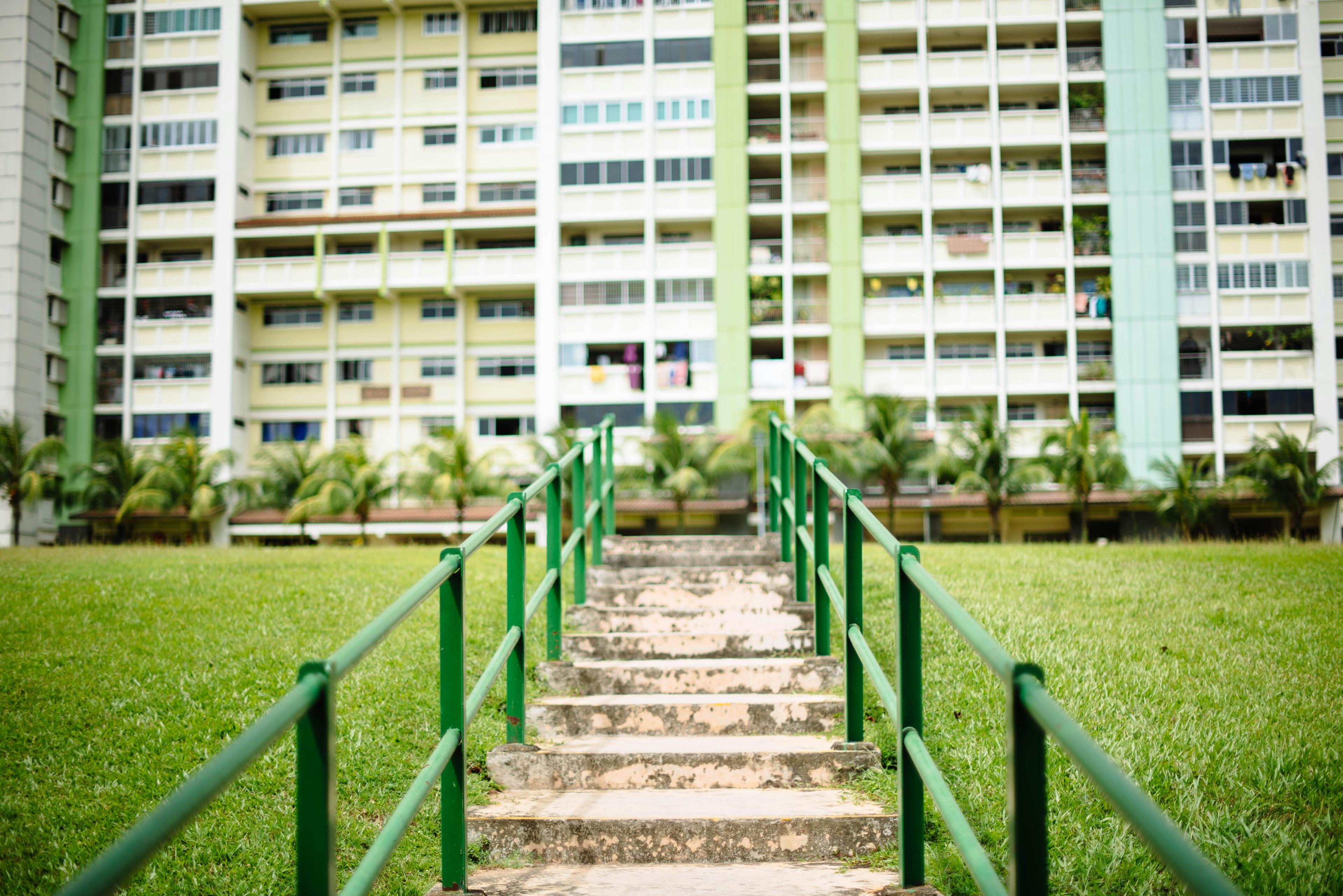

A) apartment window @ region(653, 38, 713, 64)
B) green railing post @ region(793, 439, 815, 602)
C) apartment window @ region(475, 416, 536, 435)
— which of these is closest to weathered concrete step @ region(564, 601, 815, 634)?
green railing post @ region(793, 439, 815, 602)

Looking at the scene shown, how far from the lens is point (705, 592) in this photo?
8.02 m

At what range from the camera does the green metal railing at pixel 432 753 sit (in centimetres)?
218

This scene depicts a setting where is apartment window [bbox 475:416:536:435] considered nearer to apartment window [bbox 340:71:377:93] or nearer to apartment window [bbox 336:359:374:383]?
apartment window [bbox 336:359:374:383]

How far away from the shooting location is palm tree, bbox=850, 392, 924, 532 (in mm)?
33375

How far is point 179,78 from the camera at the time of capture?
150 ft

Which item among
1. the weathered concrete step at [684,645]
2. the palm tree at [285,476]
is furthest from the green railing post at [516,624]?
the palm tree at [285,476]

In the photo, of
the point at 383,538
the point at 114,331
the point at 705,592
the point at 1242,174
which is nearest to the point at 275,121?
the point at 114,331

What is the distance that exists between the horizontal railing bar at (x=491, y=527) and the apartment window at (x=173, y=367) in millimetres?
42594

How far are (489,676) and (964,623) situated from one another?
2.29 metres

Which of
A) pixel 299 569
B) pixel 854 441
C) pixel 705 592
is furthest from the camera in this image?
pixel 854 441

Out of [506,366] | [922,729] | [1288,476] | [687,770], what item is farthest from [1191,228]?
[922,729]

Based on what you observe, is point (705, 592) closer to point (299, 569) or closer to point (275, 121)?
point (299, 569)

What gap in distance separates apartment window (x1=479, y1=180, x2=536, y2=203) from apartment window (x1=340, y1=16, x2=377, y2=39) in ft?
27.5

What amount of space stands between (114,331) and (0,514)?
9.01 m
